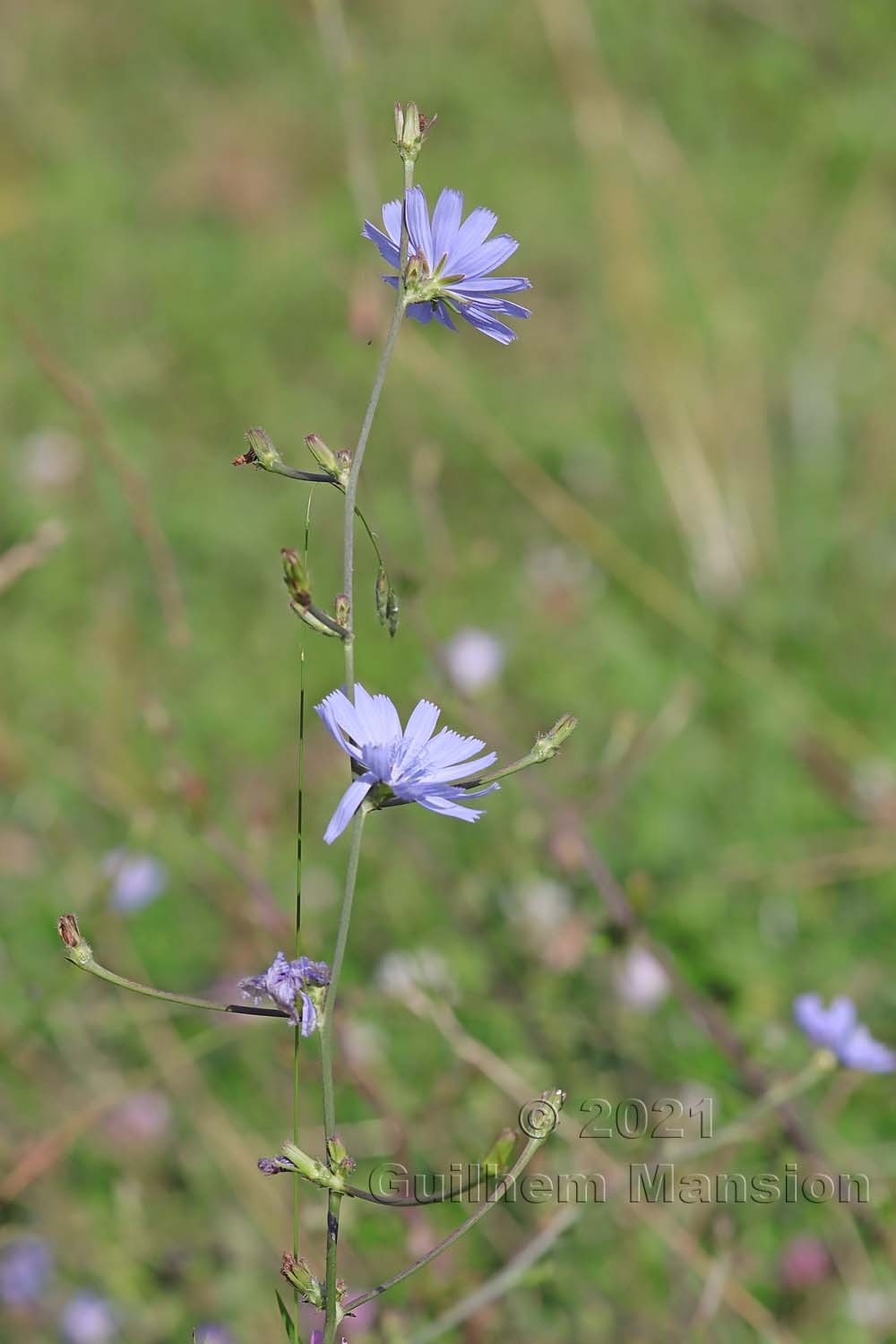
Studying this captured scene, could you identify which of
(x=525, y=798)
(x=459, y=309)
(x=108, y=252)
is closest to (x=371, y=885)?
(x=525, y=798)

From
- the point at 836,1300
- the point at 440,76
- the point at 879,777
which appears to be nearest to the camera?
the point at 836,1300

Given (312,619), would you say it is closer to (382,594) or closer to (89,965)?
(382,594)

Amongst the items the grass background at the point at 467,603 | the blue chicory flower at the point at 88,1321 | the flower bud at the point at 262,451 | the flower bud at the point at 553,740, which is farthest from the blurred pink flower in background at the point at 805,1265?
the flower bud at the point at 262,451

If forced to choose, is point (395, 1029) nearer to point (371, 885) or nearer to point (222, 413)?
point (371, 885)

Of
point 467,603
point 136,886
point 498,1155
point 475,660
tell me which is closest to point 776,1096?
point 498,1155

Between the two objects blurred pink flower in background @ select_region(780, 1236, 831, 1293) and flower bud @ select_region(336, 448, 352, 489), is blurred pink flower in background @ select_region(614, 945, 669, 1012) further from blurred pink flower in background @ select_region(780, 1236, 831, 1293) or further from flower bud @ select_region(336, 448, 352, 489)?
flower bud @ select_region(336, 448, 352, 489)

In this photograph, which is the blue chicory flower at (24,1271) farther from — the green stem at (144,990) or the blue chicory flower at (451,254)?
the blue chicory flower at (451,254)
